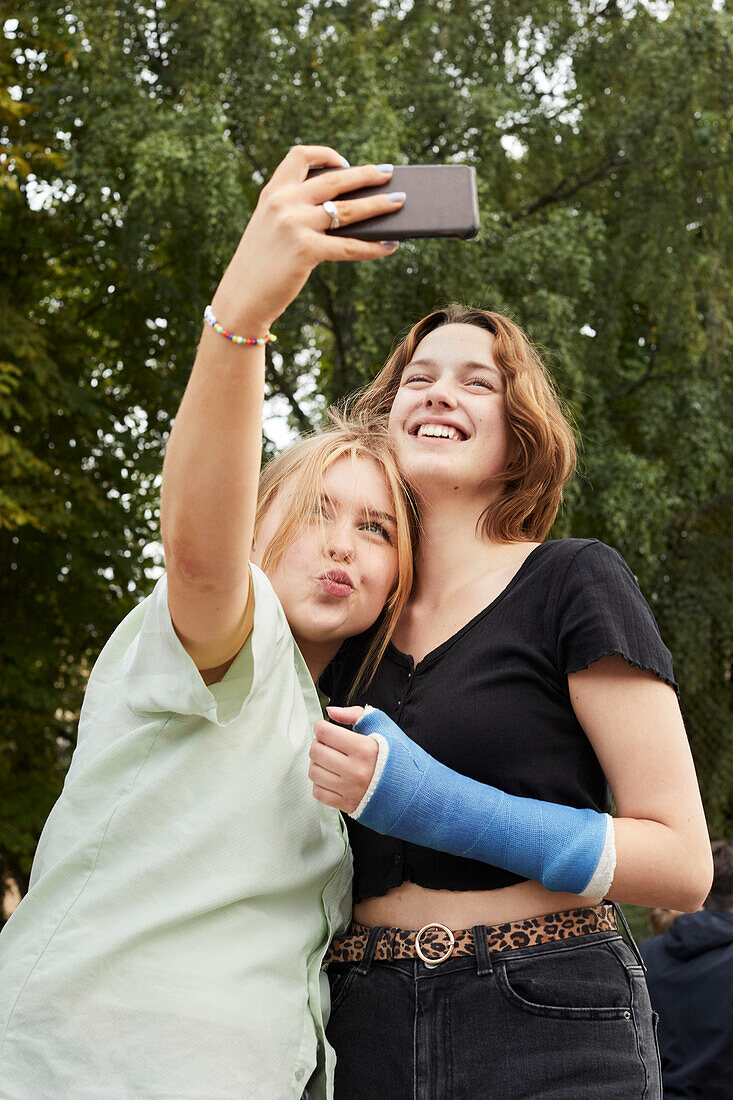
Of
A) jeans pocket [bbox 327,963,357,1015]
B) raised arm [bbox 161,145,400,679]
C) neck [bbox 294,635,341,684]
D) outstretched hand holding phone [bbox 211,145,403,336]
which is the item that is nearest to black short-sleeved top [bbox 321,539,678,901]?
jeans pocket [bbox 327,963,357,1015]

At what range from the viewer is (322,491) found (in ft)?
5.67

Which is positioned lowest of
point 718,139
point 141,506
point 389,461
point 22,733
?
point 22,733

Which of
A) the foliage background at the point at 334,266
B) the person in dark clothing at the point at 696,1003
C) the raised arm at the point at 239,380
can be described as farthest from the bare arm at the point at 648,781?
the foliage background at the point at 334,266

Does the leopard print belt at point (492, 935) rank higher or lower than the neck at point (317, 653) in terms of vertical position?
lower

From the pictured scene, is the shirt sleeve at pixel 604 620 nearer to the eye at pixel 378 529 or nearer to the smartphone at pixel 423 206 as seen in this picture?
the eye at pixel 378 529

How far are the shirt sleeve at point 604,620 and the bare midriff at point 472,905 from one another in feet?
1.00

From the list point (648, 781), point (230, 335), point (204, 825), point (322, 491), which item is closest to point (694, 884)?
point (648, 781)

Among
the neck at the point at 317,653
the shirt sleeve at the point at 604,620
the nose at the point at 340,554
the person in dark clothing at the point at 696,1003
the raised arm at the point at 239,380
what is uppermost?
the raised arm at the point at 239,380

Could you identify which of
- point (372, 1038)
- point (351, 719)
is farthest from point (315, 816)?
point (372, 1038)

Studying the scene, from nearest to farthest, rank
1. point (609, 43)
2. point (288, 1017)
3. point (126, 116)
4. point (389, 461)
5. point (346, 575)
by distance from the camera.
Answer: point (288, 1017) → point (346, 575) → point (389, 461) → point (126, 116) → point (609, 43)

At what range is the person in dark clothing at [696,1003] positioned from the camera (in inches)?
144

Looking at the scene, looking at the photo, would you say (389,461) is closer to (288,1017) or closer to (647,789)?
(647,789)

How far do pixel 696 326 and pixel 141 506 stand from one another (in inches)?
182

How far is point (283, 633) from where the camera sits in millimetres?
1400
